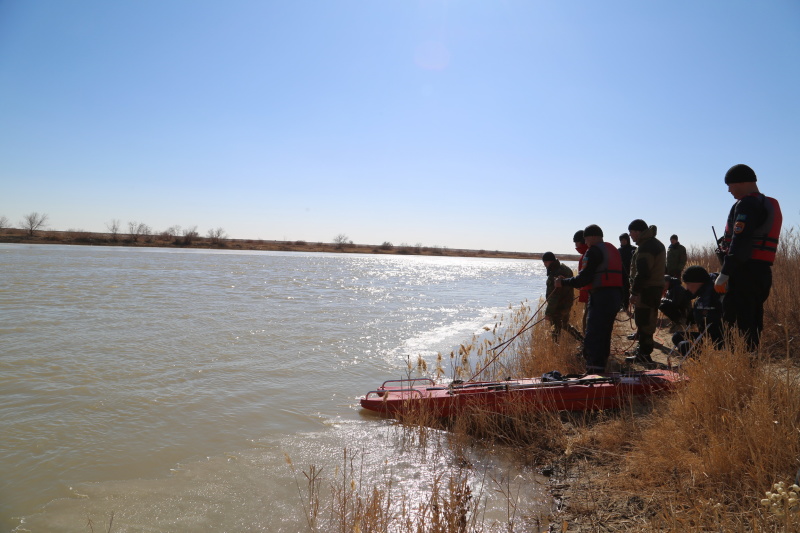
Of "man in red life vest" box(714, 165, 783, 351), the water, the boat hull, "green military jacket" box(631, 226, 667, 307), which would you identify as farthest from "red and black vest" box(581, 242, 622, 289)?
the water

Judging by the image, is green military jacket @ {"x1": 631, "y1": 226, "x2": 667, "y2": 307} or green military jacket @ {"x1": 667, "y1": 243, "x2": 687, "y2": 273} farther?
green military jacket @ {"x1": 667, "y1": 243, "x2": 687, "y2": 273}

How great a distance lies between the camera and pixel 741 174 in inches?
160

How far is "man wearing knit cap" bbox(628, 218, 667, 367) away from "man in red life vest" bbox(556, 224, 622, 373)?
0.83m

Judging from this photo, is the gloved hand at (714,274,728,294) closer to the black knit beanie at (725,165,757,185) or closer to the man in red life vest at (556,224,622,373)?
the black knit beanie at (725,165,757,185)

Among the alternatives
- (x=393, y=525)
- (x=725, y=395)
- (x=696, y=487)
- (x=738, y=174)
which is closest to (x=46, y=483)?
(x=393, y=525)

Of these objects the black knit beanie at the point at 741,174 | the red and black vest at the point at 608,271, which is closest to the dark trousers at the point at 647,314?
the red and black vest at the point at 608,271

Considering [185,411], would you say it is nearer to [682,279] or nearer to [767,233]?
[682,279]

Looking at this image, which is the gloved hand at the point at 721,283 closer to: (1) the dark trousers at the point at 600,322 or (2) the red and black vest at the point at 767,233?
(2) the red and black vest at the point at 767,233

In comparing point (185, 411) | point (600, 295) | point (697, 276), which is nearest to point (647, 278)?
point (697, 276)

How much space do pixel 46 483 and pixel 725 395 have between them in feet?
17.8

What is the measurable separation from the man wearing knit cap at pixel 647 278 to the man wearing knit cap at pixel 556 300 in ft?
3.75

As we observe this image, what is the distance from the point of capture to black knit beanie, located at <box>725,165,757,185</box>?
13.2 ft

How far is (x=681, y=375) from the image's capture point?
13.3ft

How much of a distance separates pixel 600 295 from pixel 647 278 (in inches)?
43.7
